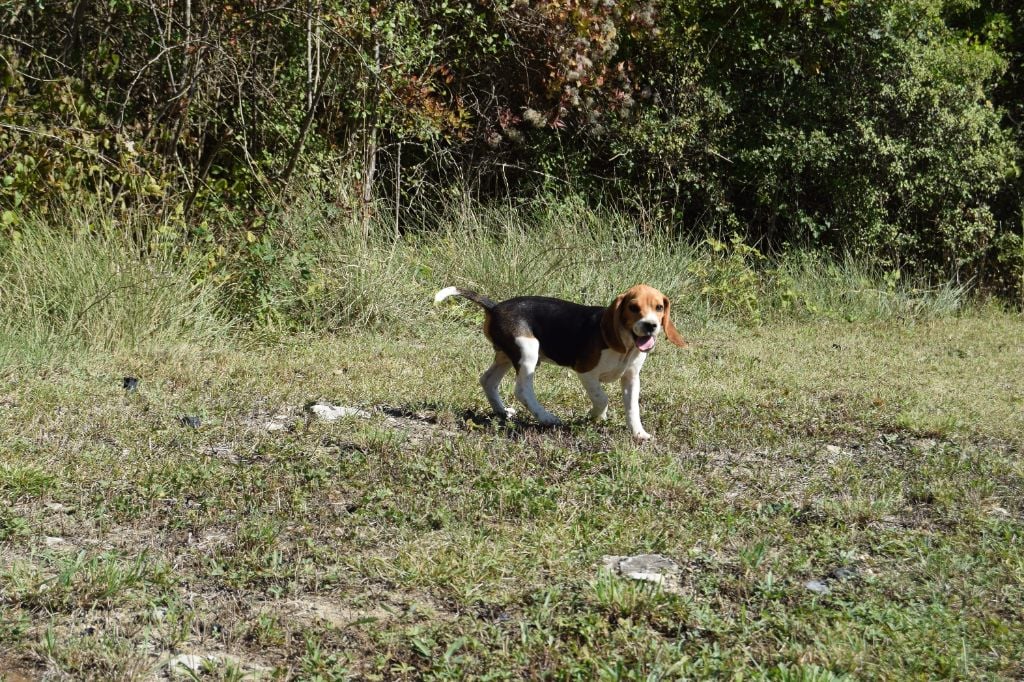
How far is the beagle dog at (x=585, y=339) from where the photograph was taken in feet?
21.2

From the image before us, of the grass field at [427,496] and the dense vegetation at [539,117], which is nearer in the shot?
the grass field at [427,496]

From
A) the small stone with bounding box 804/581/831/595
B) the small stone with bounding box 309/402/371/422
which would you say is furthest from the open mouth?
the small stone with bounding box 804/581/831/595

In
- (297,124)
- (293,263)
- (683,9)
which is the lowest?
(293,263)

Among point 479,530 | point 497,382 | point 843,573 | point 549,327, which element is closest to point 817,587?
point 843,573

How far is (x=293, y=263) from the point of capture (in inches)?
394

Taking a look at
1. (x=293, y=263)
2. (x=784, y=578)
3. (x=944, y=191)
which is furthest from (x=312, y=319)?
(x=944, y=191)

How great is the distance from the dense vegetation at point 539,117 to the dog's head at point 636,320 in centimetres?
421

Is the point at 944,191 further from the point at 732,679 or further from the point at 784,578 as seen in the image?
the point at 732,679

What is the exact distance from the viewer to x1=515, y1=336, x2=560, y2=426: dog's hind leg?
6.79 meters

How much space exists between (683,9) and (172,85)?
270 inches

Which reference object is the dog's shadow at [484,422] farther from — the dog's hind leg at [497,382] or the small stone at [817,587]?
the small stone at [817,587]

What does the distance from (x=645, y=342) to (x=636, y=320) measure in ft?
0.45

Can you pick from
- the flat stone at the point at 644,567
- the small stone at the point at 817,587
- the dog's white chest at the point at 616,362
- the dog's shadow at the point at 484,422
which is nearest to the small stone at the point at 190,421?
the dog's shadow at the point at 484,422

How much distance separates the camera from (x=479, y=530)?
15.9ft
